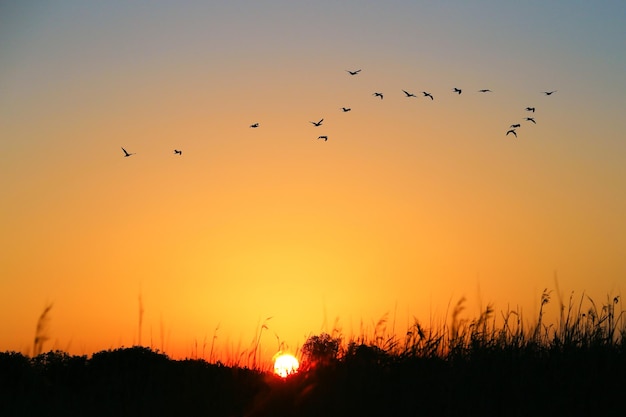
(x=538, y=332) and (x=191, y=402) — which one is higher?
(x=538, y=332)

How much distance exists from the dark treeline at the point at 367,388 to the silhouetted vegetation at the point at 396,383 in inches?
0.5

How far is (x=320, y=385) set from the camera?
8789 mm

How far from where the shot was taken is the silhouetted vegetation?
27.0 feet

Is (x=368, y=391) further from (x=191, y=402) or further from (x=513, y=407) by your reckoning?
(x=191, y=402)

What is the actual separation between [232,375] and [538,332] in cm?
412

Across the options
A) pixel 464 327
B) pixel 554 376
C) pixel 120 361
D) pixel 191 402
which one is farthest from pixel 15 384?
pixel 554 376

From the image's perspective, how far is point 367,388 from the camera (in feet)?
27.9

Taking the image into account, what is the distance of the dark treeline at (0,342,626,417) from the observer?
8211 mm

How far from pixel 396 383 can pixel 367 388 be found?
0.37m

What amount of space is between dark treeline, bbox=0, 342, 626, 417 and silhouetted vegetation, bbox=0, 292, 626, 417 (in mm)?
13

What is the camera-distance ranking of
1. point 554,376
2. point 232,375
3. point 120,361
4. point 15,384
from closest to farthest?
point 554,376
point 232,375
point 15,384
point 120,361

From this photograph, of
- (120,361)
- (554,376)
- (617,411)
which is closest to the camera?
(617,411)

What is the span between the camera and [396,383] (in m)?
8.63

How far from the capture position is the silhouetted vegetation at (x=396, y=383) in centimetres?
823
